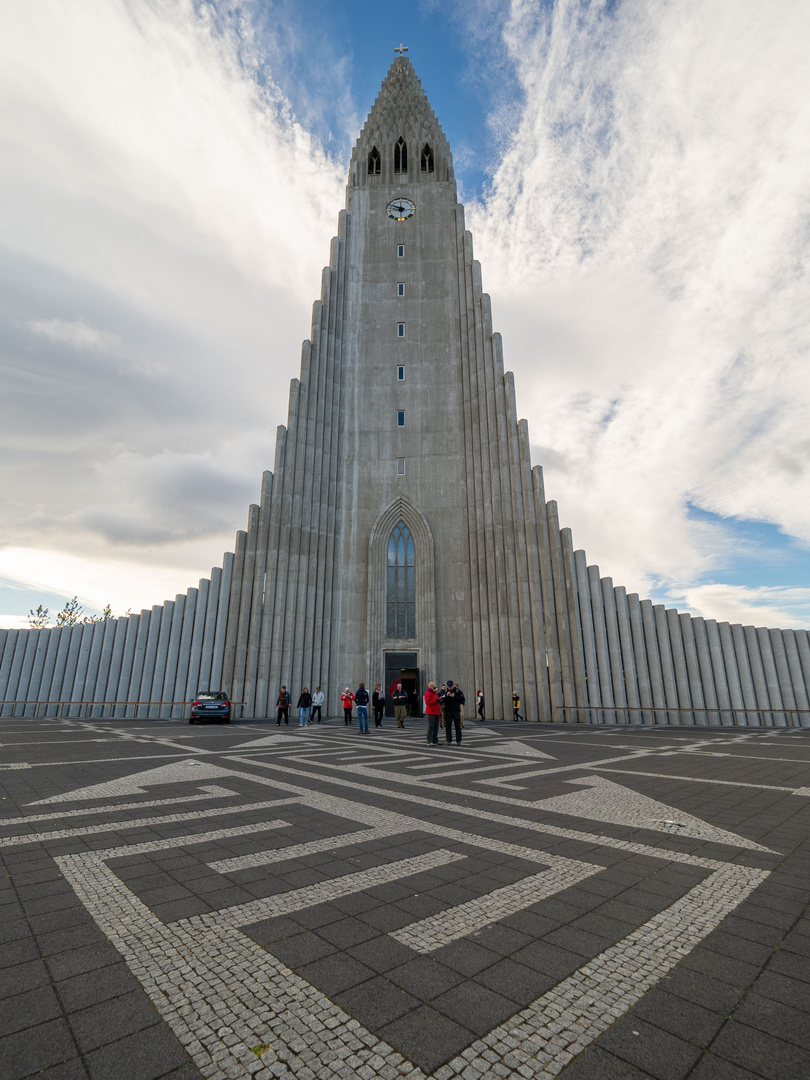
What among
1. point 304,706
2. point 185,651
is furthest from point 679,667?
point 185,651

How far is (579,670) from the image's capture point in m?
26.7

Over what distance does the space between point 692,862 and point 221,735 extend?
15166 mm

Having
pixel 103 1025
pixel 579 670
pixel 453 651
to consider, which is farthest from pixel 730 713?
pixel 103 1025

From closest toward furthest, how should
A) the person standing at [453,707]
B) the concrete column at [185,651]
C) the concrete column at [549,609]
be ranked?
the person standing at [453,707] → the concrete column at [549,609] → the concrete column at [185,651]

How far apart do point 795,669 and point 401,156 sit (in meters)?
40.9

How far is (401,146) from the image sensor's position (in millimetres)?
37438

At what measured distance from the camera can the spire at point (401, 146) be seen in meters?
36.3

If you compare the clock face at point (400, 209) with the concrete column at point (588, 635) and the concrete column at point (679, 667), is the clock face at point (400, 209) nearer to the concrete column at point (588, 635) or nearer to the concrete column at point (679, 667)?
the concrete column at point (588, 635)

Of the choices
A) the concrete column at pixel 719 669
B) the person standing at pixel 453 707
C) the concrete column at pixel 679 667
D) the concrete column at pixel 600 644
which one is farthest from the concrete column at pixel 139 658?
the concrete column at pixel 719 669

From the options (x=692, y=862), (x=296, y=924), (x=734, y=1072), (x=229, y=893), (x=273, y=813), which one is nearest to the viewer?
(x=734, y=1072)

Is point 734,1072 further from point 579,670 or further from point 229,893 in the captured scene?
point 579,670

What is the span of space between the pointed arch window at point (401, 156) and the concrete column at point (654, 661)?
109 feet

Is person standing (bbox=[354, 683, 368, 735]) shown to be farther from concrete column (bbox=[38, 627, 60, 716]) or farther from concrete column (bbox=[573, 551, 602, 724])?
concrete column (bbox=[38, 627, 60, 716])

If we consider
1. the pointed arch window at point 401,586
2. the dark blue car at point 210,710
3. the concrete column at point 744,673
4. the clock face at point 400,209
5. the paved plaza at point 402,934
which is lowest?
the paved plaza at point 402,934
